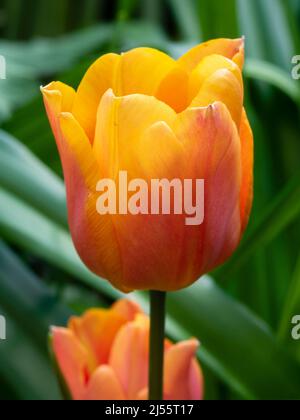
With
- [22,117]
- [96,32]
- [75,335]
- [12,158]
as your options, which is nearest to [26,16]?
[96,32]

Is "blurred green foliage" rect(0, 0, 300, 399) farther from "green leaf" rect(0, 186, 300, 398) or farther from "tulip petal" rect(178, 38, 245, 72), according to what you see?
"tulip petal" rect(178, 38, 245, 72)

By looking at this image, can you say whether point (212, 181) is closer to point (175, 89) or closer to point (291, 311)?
point (175, 89)

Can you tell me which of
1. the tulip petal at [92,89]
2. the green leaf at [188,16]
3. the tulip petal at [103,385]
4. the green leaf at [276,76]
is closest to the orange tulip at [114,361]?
the tulip petal at [103,385]

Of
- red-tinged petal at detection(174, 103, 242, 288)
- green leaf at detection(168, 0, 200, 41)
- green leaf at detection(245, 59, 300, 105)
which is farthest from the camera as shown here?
green leaf at detection(168, 0, 200, 41)

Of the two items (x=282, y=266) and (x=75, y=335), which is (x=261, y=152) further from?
(x=75, y=335)

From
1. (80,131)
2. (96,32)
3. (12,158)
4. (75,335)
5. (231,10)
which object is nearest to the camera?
(80,131)

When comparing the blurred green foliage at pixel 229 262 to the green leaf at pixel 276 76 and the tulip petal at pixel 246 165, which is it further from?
the tulip petal at pixel 246 165

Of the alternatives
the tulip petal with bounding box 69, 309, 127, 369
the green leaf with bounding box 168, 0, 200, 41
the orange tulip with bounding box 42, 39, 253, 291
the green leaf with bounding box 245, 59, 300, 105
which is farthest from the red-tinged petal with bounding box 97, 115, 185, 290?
the green leaf with bounding box 168, 0, 200, 41

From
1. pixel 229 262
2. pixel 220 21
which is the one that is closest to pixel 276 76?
pixel 220 21
